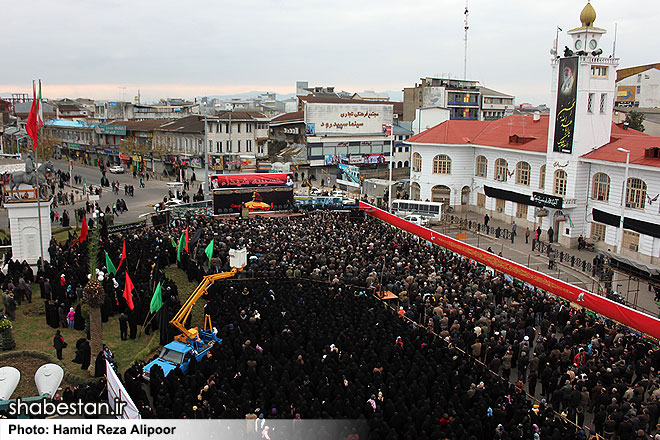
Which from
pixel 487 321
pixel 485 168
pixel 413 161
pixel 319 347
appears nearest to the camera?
pixel 319 347

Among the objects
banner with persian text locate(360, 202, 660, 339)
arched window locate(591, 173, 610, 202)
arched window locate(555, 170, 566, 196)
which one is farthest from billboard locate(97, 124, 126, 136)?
arched window locate(591, 173, 610, 202)

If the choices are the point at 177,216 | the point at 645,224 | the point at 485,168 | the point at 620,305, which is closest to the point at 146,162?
the point at 177,216

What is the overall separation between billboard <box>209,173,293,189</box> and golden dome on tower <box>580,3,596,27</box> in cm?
1989

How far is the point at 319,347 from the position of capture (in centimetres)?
1606

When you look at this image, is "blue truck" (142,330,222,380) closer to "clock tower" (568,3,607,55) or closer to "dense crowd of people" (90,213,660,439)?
"dense crowd of people" (90,213,660,439)

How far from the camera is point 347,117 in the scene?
6034 cm

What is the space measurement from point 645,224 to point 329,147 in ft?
116

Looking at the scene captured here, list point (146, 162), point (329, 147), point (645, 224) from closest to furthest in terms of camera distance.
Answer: point (645, 224) → point (329, 147) → point (146, 162)

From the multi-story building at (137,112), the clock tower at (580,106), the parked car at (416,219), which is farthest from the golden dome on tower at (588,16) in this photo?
the multi-story building at (137,112)

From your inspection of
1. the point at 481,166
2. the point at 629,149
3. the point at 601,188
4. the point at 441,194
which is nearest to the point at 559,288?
the point at 601,188

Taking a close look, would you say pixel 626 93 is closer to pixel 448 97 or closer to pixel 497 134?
pixel 448 97

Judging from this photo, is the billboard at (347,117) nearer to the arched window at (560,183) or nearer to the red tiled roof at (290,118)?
the red tiled roof at (290,118)

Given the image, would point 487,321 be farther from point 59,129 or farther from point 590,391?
point 59,129

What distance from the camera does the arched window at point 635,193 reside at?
95.1 ft
